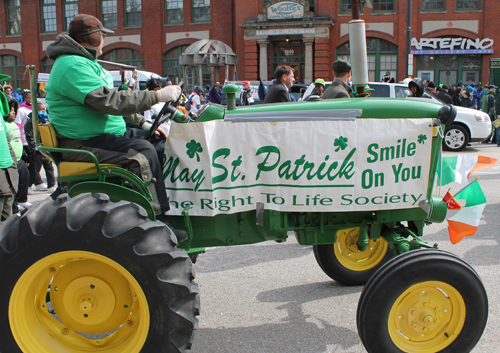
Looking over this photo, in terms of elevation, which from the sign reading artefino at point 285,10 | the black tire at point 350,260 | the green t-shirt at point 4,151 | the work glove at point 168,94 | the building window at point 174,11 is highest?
the building window at point 174,11

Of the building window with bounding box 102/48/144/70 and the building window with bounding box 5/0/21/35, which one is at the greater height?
the building window with bounding box 5/0/21/35

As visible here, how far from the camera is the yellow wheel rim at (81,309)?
110 inches

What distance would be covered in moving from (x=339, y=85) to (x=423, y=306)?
3904 mm

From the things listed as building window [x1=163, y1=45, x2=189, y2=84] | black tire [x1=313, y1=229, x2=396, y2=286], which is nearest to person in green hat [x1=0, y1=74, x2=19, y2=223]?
black tire [x1=313, y1=229, x2=396, y2=286]

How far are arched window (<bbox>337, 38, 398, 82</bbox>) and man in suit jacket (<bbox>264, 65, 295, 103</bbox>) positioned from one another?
71.7 ft

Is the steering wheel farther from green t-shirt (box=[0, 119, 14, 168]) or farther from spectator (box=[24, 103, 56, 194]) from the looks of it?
spectator (box=[24, 103, 56, 194])

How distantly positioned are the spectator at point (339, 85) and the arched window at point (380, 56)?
75.5ft

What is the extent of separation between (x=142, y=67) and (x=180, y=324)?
1255 inches

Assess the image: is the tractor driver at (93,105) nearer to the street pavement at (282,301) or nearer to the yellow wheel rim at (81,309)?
the yellow wheel rim at (81,309)

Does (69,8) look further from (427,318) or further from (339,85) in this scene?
(427,318)

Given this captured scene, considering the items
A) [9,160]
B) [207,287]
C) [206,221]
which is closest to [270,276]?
[207,287]

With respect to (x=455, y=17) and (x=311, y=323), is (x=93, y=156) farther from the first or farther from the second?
(x=455, y=17)

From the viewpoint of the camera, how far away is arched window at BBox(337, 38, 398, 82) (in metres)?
28.5

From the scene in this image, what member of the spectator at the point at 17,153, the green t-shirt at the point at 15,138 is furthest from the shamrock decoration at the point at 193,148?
the green t-shirt at the point at 15,138
